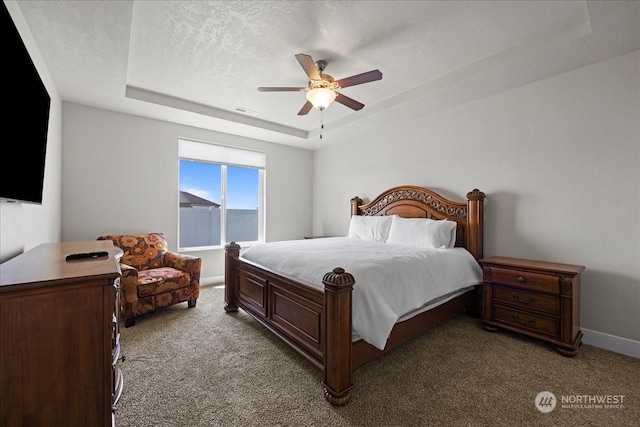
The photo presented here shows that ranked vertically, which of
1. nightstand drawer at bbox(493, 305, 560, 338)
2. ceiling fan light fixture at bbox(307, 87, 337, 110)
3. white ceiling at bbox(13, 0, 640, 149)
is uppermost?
white ceiling at bbox(13, 0, 640, 149)

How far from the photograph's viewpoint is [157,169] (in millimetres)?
3934

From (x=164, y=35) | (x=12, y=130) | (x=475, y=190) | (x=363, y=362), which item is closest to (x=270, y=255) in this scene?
(x=363, y=362)

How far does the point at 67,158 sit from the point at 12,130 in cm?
248

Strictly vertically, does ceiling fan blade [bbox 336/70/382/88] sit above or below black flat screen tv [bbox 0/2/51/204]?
above

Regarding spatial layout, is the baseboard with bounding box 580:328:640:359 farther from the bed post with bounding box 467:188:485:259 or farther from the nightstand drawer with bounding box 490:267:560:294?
the bed post with bounding box 467:188:485:259

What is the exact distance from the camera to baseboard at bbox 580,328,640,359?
2268 mm

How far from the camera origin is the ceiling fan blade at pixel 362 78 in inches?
86.8

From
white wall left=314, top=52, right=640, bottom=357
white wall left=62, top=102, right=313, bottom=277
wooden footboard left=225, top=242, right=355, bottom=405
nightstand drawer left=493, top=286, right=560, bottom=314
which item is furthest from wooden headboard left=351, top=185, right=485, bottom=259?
white wall left=62, top=102, right=313, bottom=277

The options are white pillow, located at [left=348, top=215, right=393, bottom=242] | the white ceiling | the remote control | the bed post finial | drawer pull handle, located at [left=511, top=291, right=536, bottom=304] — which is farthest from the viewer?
the bed post finial

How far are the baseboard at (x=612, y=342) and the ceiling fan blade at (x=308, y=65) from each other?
133 inches

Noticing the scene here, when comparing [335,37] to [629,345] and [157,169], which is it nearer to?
[157,169]

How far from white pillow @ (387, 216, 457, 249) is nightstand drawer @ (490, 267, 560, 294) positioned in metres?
0.59

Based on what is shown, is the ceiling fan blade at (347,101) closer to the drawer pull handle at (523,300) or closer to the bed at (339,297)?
the bed at (339,297)

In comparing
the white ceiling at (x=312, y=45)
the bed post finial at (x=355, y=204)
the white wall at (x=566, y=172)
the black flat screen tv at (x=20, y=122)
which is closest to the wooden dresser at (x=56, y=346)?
the black flat screen tv at (x=20, y=122)
